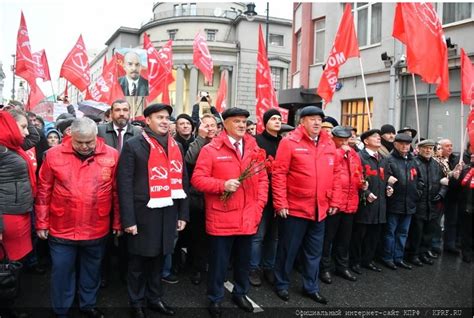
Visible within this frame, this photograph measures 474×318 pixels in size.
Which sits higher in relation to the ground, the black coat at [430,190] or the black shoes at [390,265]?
the black coat at [430,190]

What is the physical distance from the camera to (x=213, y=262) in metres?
4.23

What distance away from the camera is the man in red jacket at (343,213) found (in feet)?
17.3

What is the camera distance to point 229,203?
4.13 metres

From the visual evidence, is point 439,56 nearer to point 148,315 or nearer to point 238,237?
point 238,237

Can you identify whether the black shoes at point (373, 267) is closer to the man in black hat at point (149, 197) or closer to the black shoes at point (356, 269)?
the black shoes at point (356, 269)

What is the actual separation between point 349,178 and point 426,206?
5.86ft

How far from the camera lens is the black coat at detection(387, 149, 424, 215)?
5.98 m

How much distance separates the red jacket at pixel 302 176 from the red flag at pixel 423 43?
3566 mm

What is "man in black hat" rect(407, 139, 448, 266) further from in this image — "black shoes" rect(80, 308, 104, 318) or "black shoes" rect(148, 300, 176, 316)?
"black shoes" rect(80, 308, 104, 318)

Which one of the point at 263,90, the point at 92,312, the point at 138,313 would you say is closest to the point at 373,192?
the point at 138,313

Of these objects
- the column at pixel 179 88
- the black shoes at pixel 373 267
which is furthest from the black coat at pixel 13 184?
the column at pixel 179 88

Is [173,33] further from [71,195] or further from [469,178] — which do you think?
[71,195]

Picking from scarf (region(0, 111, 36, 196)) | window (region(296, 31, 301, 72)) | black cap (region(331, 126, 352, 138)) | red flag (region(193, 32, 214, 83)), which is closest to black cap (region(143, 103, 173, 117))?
scarf (region(0, 111, 36, 196))

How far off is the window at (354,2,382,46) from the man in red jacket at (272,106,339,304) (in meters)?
12.7
